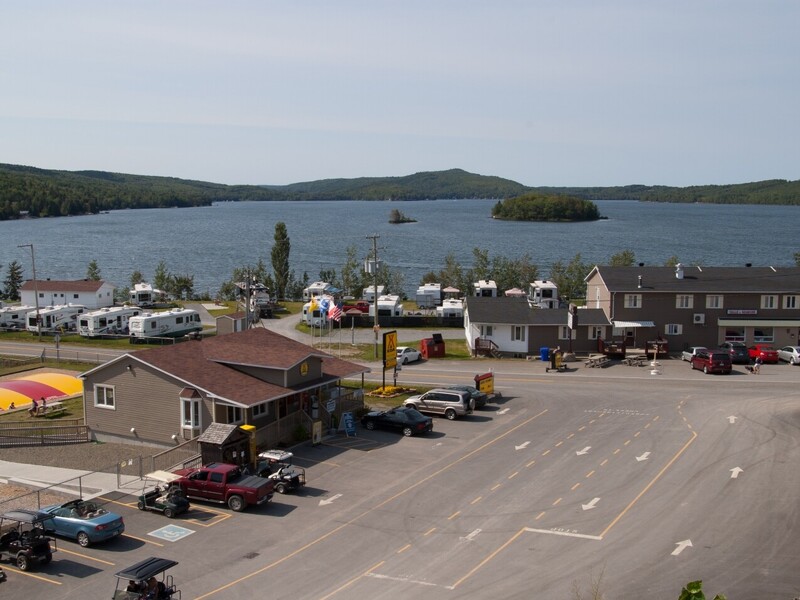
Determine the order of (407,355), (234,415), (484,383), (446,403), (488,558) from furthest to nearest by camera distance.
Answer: (407,355)
(484,383)
(446,403)
(234,415)
(488,558)

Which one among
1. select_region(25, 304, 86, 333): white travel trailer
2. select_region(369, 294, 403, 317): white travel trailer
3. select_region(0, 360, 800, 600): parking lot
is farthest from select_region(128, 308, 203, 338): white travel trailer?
select_region(0, 360, 800, 600): parking lot

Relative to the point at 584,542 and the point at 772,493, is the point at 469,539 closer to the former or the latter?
the point at 584,542

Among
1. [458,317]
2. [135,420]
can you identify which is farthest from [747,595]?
[458,317]

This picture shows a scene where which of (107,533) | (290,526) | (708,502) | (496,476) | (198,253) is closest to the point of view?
(107,533)

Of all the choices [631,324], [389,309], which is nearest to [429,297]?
[389,309]

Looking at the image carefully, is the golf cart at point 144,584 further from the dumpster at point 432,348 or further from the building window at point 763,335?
the building window at point 763,335

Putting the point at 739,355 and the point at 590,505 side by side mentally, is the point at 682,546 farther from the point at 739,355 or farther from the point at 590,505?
the point at 739,355
